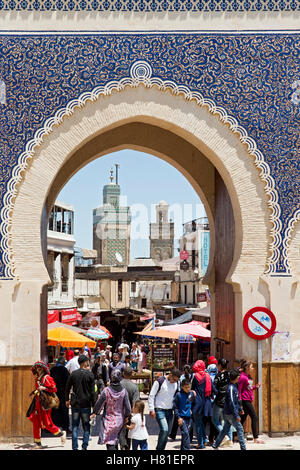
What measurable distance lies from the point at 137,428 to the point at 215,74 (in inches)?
190

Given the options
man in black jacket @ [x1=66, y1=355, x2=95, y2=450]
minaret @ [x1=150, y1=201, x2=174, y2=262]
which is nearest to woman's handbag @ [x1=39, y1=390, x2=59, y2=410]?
man in black jacket @ [x1=66, y1=355, x2=95, y2=450]

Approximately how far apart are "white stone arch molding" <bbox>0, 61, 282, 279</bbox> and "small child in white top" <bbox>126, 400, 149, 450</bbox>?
3184 millimetres

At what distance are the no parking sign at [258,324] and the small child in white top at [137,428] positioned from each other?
8.80 ft

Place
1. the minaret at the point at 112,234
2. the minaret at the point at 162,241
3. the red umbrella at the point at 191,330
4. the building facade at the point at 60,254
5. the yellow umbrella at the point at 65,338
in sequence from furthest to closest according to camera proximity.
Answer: the minaret at the point at 162,241 < the minaret at the point at 112,234 < the building facade at the point at 60,254 < the red umbrella at the point at 191,330 < the yellow umbrella at the point at 65,338

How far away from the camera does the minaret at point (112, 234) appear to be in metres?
56.8

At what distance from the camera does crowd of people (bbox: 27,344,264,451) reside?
22.7ft

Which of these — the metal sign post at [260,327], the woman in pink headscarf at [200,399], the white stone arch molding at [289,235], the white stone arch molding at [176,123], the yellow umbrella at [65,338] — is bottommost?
the woman in pink headscarf at [200,399]

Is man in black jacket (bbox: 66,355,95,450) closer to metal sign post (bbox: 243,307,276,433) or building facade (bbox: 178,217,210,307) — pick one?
metal sign post (bbox: 243,307,276,433)

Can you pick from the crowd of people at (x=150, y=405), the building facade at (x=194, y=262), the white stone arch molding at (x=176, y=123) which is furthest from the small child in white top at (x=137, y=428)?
the building facade at (x=194, y=262)

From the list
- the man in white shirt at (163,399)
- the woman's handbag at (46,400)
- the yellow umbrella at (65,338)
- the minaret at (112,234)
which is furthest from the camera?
the minaret at (112,234)

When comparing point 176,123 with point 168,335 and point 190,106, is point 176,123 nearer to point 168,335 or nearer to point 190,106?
point 190,106

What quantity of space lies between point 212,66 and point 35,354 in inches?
172

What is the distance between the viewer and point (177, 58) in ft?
30.7

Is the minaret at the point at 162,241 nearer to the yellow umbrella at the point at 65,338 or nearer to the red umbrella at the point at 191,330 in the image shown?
the red umbrella at the point at 191,330
